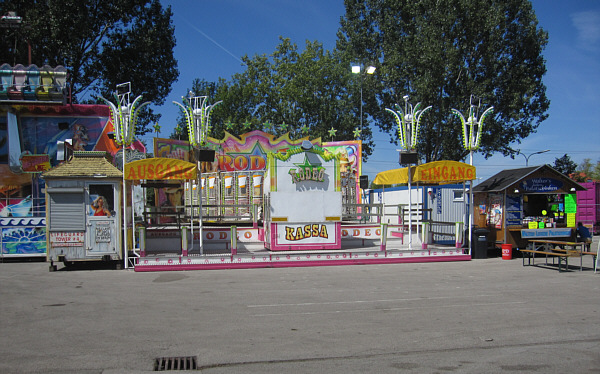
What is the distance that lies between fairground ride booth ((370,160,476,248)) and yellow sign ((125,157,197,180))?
814cm

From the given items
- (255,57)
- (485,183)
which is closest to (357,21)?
(255,57)

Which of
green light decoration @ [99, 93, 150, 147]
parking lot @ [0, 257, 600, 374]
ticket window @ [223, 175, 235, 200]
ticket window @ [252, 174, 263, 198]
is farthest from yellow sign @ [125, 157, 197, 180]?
ticket window @ [223, 175, 235, 200]

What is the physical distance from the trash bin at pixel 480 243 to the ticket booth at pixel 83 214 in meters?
13.1

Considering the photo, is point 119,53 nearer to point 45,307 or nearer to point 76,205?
point 76,205

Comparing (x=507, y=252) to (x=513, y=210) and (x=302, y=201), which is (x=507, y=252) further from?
(x=302, y=201)

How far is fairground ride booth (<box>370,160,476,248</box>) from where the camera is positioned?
Answer: 55.9ft

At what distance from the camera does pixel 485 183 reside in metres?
19.7

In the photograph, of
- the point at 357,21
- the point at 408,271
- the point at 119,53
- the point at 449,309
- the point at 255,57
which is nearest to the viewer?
the point at 449,309

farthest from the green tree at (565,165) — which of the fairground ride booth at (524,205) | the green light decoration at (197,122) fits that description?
the green light decoration at (197,122)

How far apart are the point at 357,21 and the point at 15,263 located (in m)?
32.8

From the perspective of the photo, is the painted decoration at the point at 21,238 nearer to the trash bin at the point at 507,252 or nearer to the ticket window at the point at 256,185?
the ticket window at the point at 256,185

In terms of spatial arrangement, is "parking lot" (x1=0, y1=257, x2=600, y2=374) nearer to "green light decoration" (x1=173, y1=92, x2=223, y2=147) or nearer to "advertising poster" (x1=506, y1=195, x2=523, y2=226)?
"advertising poster" (x1=506, y1=195, x2=523, y2=226)

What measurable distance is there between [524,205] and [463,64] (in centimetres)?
1753

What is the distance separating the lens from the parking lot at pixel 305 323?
19.6 ft
